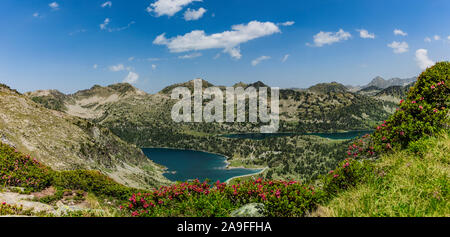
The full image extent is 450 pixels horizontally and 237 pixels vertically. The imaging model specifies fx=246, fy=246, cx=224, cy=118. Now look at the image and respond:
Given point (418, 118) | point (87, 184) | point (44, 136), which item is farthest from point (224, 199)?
point (44, 136)

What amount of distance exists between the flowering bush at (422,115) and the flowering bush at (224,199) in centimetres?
611

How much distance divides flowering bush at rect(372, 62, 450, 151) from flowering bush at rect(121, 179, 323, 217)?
6.11 m

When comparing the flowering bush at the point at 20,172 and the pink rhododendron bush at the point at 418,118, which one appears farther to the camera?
the flowering bush at the point at 20,172

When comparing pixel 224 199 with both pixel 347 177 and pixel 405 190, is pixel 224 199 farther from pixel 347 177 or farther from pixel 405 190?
pixel 405 190

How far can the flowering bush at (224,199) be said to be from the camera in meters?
9.28

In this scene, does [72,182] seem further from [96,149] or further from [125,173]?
[125,173]

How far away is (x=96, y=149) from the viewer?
90188 mm

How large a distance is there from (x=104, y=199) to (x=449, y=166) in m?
24.4

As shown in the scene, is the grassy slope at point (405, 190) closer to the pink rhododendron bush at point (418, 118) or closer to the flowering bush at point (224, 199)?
the flowering bush at point (224, 199)

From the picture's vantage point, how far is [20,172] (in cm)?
1867

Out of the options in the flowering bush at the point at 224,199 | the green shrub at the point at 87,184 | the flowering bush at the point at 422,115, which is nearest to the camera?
the flowering bush at the point at 224,199

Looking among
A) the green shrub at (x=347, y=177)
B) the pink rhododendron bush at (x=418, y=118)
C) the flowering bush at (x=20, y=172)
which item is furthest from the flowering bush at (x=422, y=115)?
the flowering bush at (x=20, y=172)

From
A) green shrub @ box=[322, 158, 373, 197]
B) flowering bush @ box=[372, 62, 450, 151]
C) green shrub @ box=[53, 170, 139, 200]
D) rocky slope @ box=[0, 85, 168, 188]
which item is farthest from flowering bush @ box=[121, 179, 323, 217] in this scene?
rocky slope @ box=[0, 85, 168, 188]

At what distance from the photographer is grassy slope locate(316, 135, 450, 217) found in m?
6.69
